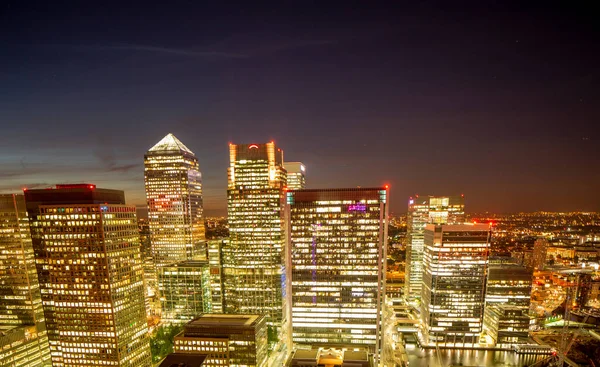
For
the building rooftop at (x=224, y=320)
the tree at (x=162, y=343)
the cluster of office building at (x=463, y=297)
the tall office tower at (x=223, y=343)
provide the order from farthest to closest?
the cluster of office building at (x=463, y=297)
the tree at (x=162, y=343)
the building rooftop at (x=224, y=320)
the tall office tower at (x=223, y=343)

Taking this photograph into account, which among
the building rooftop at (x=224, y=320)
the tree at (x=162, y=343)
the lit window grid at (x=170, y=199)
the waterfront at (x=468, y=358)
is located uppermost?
the lit window grid at (x=170, y=199)

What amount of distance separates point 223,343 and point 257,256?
44.7 metres

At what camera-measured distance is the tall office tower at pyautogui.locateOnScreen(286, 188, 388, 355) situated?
369 ft

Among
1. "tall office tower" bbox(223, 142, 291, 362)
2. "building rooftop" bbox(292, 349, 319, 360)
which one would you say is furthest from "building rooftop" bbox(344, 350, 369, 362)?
"tall office tower" bbox(223, 142, 291, 362)

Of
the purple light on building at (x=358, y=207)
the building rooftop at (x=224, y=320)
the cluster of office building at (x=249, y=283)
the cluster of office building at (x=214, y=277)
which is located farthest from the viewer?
the purple light on building at (x=358, y=207)

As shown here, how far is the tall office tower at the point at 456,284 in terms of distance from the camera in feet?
441

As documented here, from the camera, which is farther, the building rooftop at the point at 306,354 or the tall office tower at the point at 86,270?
the building rooftop at the point at 306,354

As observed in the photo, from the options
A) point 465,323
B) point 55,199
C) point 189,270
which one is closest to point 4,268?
point 55,199

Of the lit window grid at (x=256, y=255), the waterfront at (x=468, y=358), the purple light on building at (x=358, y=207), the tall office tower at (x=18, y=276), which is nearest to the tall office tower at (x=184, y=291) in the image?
Answer: the lit window grid at (x=256, y=255)

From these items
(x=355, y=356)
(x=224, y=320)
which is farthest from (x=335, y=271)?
(x=224, y=320)

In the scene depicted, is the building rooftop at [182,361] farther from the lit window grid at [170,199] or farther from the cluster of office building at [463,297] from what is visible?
the lit window grid at [170,199]

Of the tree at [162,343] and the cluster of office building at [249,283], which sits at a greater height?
the cluster of office building at [249,283]

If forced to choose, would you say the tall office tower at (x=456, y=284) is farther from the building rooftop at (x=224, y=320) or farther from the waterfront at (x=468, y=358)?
the building rooftop at (x=224, y=320)

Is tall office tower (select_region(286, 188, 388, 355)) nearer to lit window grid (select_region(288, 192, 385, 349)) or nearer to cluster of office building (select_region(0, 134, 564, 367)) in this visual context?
lit window grid (select_region(288, 192, 385, 349))
